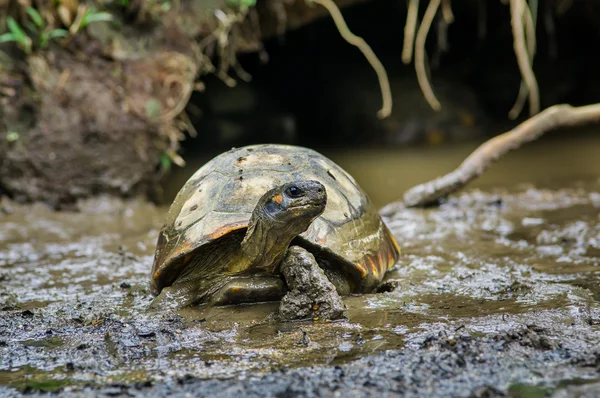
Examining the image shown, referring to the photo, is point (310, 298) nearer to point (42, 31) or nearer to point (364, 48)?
point (364, 48)

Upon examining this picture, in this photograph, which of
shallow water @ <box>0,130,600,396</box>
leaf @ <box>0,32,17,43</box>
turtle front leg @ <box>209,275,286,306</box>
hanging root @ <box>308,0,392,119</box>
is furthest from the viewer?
leaf @ <box>0,32,17,43</box>

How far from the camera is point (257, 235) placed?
10.2 feet

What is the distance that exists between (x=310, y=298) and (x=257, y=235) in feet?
1.31

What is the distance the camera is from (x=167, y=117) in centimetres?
682

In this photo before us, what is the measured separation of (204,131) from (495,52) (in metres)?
6.30

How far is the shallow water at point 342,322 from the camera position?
2307 millimetres

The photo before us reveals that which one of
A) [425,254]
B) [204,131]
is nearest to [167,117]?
[425,254]

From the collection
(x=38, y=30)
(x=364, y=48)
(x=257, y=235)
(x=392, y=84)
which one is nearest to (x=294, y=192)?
(x=257, y=235)

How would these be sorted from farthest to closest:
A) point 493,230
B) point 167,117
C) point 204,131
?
point 204,131 < point 167,117 < point 493,230

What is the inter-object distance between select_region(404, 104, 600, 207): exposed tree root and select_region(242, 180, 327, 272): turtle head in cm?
319

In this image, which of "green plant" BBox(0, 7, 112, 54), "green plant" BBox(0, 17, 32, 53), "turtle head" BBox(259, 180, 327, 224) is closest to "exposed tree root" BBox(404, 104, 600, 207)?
"turtle head" BBox(259, 180, 327, 224)

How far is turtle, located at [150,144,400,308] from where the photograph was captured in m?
3.05

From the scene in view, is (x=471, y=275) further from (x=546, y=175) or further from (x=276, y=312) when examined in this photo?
(x=546, y=175)

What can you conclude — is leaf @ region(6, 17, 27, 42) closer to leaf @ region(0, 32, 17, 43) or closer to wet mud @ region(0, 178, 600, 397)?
leaf @ region(0, 32, 17, 43)
